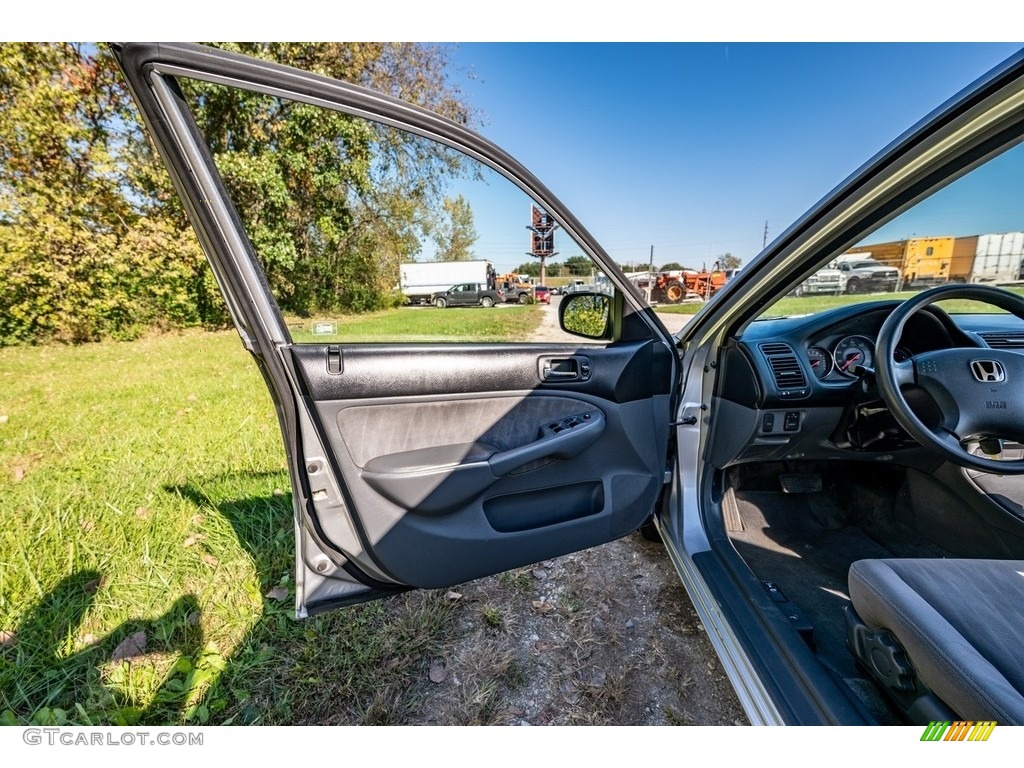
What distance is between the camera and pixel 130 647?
150 cm

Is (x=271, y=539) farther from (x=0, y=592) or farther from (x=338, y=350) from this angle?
(x=338, y=350)

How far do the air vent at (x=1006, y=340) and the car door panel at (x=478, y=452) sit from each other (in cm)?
132

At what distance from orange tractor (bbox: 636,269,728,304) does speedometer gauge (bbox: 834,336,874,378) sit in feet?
1.89

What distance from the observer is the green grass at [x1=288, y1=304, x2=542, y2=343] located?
1464 mm

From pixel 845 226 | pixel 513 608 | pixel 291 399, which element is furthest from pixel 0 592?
pixel 845 226

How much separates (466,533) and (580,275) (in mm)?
1020

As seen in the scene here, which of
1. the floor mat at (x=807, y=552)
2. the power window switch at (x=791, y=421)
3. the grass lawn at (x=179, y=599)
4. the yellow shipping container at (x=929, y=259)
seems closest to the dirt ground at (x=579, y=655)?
the grass lawn at (x=179, y=599)

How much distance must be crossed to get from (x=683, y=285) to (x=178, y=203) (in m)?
2.67

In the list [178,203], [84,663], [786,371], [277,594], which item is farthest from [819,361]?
[178,203]

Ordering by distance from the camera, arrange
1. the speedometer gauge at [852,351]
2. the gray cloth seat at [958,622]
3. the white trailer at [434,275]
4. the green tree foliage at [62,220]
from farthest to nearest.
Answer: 1. the green tree foliage at [62,220]
2. the speedometer gauge at [852,351]
3. the white trailer at [434,275]
4. the gray cloth seat at [958,622]

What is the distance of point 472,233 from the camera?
153 centimetres

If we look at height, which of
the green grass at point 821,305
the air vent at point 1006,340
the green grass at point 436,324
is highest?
the green grass at point 821,305

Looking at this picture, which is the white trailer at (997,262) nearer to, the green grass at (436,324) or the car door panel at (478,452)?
the car door panel at (478,452)

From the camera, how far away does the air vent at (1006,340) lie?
5.41 feet
